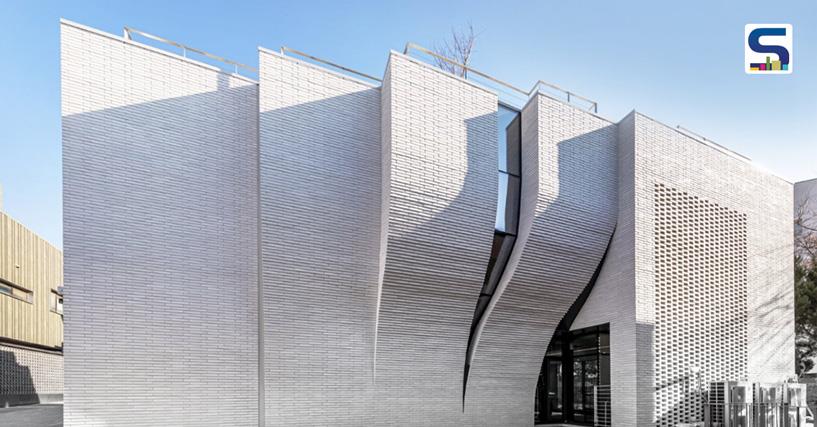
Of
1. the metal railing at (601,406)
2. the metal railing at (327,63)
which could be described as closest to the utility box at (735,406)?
the metal railing at (601,406)

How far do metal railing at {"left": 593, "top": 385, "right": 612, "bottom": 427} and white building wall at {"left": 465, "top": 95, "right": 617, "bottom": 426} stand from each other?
1.70 metres

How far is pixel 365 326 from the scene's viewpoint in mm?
12078

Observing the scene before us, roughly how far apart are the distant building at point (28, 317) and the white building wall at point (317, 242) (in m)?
15.4

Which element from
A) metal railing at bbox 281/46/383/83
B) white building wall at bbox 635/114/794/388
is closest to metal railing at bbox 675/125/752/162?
white building wall at bbox 635/114/794/388

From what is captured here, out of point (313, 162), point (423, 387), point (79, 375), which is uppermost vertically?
point (313, 162)

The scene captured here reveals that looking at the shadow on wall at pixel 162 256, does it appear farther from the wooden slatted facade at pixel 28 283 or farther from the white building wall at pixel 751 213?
the wooden slatted facade at pixel 28 283

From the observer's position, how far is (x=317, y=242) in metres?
11.7

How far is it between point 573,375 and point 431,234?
6605 mm

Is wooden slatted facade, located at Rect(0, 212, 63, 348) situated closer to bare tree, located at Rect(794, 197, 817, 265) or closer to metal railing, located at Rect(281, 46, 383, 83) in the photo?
metal railing, located at Rect(281, 46, 383, 83)

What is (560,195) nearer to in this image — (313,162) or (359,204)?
(359,204)

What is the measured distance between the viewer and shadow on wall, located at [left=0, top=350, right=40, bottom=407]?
20.7 m

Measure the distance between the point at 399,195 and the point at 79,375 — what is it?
22.1ft

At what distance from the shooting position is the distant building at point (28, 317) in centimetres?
2109

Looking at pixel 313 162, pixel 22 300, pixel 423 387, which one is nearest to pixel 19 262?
pixel 22 300
